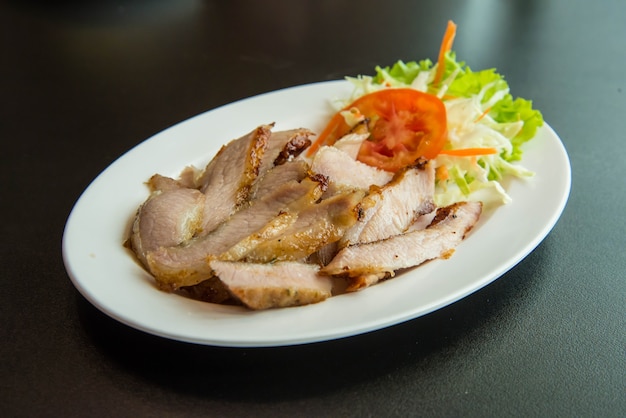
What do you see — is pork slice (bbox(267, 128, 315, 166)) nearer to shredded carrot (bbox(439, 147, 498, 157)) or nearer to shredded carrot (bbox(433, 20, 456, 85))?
shredded carrot (bbox(439, 147, 498, 157))

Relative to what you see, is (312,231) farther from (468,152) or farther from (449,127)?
(449,127)

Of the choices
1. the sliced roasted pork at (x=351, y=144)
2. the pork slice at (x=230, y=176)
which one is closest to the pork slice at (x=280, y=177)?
the pork slice at (x=230, y=176)

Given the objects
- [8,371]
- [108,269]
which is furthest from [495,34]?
[8,371]

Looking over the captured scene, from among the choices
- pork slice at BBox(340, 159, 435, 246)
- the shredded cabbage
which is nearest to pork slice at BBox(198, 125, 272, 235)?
pork slice at BBox(340, 159, 435, 246)

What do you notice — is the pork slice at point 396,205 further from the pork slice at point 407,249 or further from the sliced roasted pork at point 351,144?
the sliced roasted pork at point 351,144

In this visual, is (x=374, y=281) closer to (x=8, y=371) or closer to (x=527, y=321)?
(x=527, y=321)
